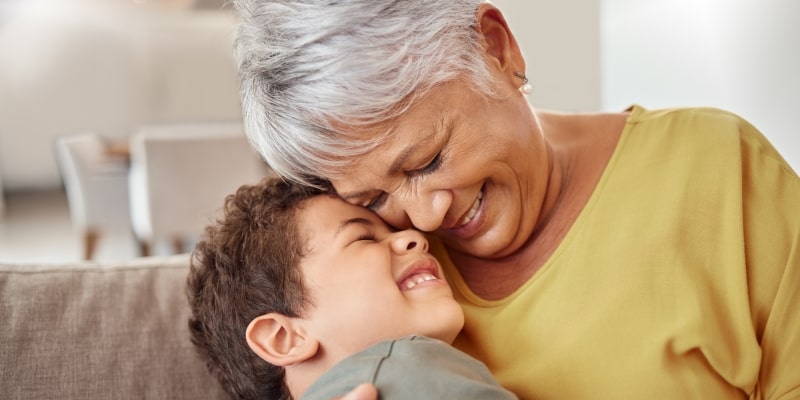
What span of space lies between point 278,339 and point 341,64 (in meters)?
→ 0.46

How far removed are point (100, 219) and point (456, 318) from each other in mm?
4116

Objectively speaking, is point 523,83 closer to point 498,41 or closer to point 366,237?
point 498,41

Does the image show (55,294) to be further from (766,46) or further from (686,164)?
(766,46)

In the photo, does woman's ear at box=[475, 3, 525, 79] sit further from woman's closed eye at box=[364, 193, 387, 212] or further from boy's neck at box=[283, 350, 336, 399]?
boy's neck at box=[283, 350, 336, 399]

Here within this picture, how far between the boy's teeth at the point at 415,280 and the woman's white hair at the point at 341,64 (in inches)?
8.5

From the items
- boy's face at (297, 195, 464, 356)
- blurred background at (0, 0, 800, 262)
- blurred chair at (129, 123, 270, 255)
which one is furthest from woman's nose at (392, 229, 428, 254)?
blurred background at (0, 0, 800, 262)

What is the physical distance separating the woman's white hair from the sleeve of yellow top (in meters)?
0.46

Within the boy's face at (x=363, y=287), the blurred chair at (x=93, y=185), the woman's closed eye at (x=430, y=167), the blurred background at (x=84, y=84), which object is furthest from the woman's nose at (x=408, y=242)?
the blurred background at (x=84, y=84)

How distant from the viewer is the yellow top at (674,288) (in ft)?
4.11

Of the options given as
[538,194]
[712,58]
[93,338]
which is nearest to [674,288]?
[538,194]

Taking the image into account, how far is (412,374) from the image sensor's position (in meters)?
1.12

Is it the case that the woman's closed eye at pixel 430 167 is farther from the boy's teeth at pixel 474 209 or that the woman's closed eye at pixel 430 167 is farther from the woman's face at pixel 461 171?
the boy's teeth at pixel 474 209

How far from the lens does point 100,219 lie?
4.99 metres

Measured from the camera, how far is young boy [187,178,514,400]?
1326 mm
